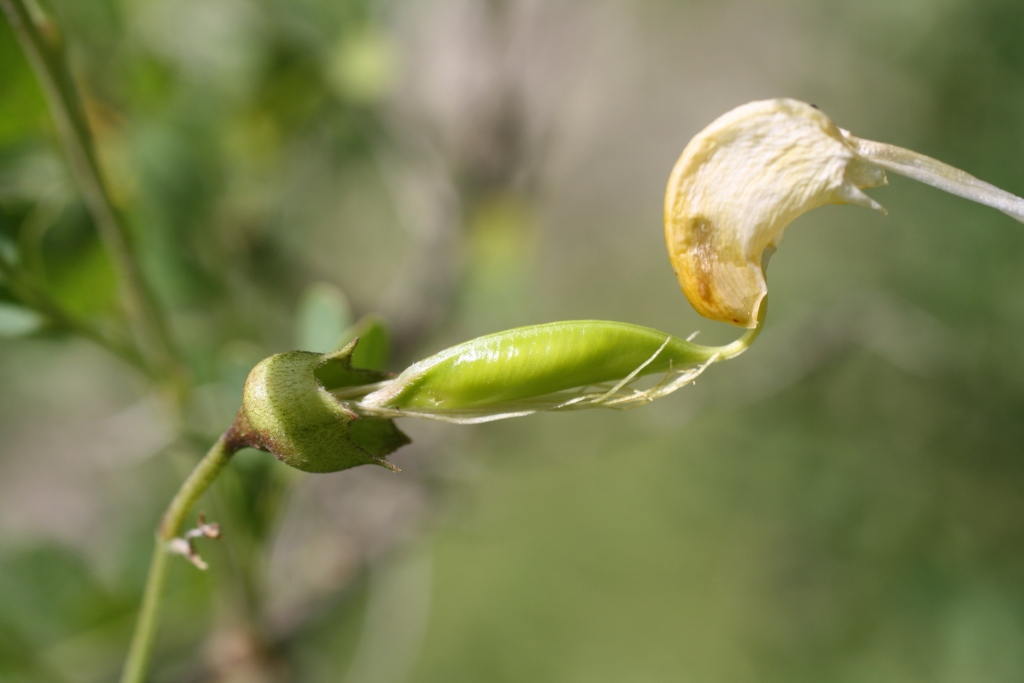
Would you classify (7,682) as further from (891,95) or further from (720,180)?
(891,95)

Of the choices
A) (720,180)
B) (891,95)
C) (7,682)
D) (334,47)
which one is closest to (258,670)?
(7,682)

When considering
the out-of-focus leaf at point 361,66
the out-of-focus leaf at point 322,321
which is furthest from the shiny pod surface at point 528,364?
the out-of-focus leaf at point 361,66

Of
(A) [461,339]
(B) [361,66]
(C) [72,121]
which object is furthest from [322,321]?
(A) [461,339]

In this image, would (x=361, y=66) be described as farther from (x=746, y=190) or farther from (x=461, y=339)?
(x=746, y=190)

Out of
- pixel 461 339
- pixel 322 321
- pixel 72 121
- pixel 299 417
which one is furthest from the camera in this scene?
pixel 461 339

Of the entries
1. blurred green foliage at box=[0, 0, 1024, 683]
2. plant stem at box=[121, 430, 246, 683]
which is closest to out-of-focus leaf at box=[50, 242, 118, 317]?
blurred green foliage at box=[0, 0, 1024, 683]

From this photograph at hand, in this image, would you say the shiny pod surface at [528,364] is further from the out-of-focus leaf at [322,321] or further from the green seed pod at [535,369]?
the out-of-focus leaf at [322,321]

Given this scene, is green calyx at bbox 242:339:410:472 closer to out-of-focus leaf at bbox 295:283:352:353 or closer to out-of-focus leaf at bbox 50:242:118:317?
out-of-focus leaf at bbox 295:283:352:353
